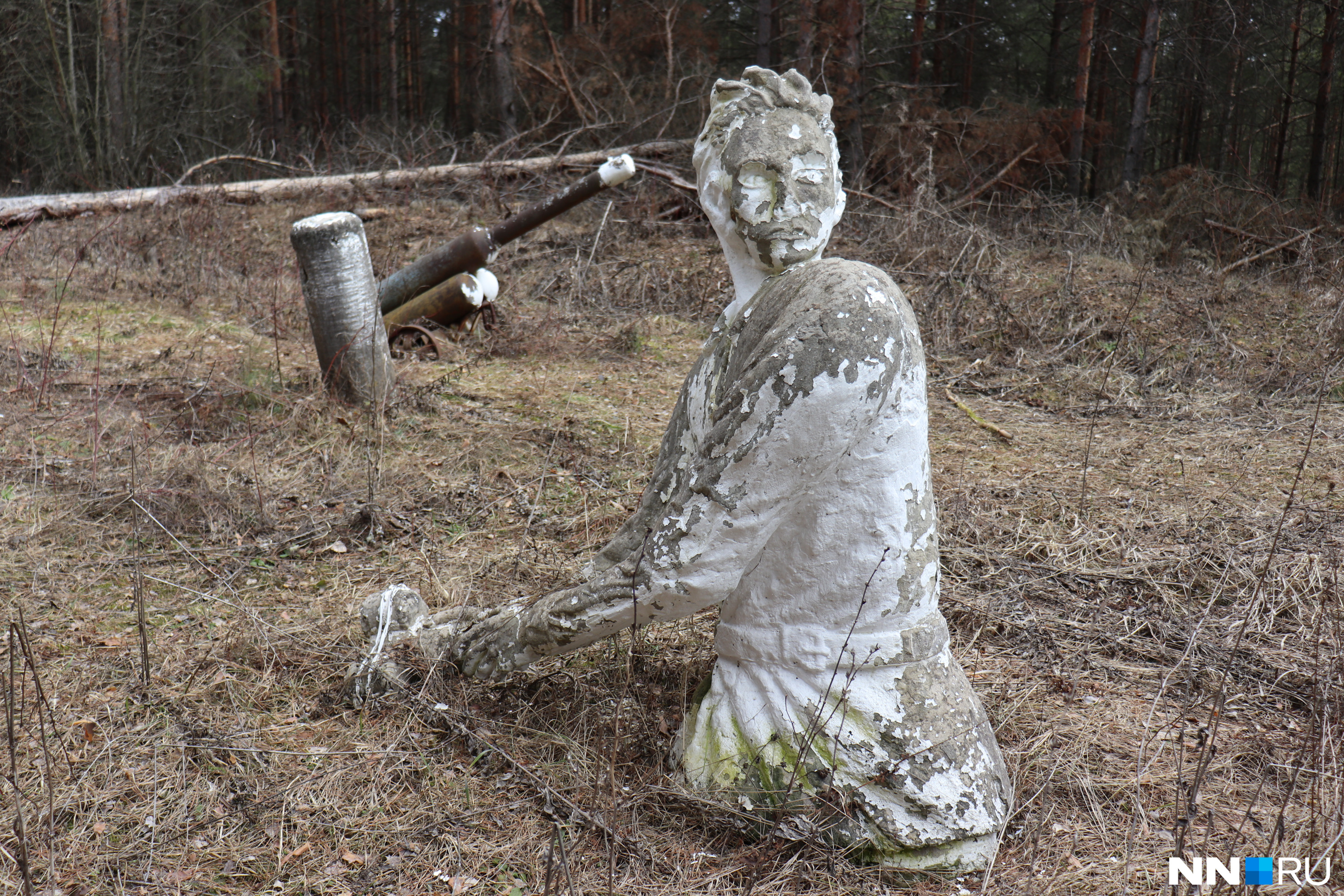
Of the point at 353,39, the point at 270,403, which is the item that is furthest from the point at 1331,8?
the point at 353,39

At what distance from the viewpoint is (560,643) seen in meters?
2.27

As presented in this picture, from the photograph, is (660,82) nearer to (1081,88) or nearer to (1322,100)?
(1081,88)

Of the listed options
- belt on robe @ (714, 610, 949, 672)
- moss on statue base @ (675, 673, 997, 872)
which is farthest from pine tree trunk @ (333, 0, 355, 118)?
moss on statue base @ (675, 673, 997, 872)

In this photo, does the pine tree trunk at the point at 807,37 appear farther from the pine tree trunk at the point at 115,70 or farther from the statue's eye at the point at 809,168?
the statue's eye at the point at 809,168

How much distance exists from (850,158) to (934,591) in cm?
977

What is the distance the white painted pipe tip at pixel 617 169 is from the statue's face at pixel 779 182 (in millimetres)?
3853

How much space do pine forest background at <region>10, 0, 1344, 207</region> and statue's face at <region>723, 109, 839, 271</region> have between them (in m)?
7.82

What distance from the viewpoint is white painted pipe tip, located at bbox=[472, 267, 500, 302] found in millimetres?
7152

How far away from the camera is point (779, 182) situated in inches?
80.4

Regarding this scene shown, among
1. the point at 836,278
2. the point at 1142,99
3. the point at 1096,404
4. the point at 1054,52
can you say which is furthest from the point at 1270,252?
the point at 836,278

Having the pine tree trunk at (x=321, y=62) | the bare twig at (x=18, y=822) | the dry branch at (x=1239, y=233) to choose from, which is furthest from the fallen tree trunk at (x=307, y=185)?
the pine tree trunk at (x=321, y=62)

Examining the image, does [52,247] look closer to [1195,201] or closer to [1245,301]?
[1245,301]

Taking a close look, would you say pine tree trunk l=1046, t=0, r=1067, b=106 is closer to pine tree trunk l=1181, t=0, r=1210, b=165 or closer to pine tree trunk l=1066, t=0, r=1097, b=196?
pine tree trunk l=1181, t=0, r=1210, b=165

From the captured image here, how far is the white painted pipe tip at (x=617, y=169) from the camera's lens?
588 cm
